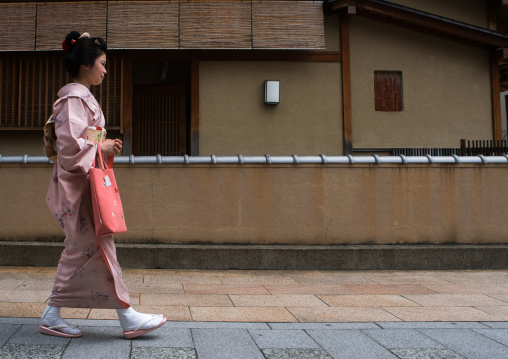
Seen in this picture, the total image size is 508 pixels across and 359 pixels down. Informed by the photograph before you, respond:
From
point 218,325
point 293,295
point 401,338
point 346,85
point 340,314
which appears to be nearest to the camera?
Answer: point 401,338

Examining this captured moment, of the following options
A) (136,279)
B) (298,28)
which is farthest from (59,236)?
(298,28)

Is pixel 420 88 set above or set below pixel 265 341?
above

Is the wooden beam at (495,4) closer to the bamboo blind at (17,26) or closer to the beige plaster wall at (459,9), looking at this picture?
the beige plaster wall at (459,9)

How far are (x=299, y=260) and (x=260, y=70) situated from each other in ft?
12.6

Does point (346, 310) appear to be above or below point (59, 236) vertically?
below

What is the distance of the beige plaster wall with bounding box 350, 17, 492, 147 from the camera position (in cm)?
884

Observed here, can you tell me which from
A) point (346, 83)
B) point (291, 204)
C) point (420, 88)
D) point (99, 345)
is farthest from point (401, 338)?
point (420, 88)

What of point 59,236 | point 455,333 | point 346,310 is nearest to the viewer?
point 455,333

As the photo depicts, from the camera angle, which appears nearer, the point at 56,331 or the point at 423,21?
the point at 56,331

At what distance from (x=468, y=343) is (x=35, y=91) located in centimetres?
750

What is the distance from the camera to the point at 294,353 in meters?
2.94

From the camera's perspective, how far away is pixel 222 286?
520 centimetres

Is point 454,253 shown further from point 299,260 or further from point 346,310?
point 346,310

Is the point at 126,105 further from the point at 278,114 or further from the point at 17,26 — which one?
the point at 278,114
